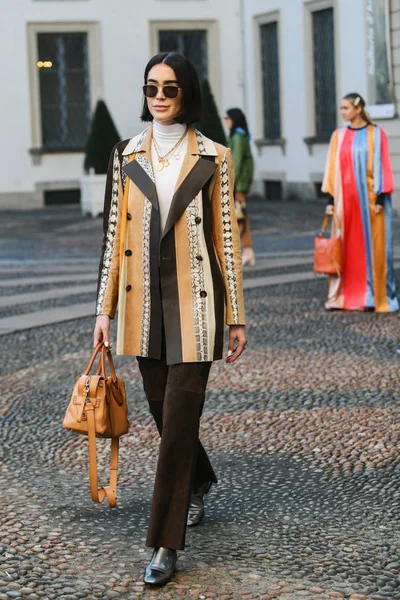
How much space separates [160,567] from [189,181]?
125 cm

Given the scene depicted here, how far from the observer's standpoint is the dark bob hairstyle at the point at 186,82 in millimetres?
4082

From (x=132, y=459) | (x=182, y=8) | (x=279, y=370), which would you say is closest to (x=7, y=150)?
(x=182, y=8)

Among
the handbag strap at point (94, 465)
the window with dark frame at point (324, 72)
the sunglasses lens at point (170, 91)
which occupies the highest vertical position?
the window with dark frame at point (324, 72)

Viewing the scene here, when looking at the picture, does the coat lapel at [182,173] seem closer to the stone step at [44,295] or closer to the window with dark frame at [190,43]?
the stone step at [44,295]

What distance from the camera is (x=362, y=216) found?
33.1 feet

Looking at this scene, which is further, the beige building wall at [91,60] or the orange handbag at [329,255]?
the beige building wall at [91,60]

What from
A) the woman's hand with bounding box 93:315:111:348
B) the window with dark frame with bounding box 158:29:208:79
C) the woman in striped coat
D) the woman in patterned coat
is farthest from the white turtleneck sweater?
the window with dark frame with bounding box 158:29:208:79

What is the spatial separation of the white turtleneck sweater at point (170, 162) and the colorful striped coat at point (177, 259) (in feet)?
0.08

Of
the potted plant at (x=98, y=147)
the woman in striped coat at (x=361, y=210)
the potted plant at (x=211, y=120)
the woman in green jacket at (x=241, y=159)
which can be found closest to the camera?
the woman in striped coat at (x=361, y=210)

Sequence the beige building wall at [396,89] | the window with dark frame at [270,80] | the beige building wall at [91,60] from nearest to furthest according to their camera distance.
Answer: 1. the beige building wall at [396,89]
2. the window with dark frame at [270,80]
3. the beige building wall at [91,60]

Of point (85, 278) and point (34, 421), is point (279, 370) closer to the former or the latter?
point (34, 421)

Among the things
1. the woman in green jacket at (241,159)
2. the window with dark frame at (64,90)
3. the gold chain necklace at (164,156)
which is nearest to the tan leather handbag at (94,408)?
the gold chain necklace at (164,156)

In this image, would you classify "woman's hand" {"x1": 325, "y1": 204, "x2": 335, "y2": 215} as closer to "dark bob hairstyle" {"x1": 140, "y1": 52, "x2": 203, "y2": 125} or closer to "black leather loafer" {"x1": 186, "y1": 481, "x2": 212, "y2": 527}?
"black leather loafer" {"x1": 186, "y1": 481, "x2": 212, "y2": 527}

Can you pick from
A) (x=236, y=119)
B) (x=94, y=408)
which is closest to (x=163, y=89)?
(x=94, y=408)
